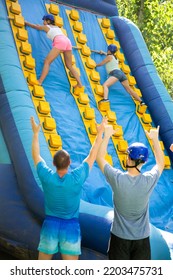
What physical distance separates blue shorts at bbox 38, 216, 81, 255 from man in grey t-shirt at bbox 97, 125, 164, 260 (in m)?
0.25

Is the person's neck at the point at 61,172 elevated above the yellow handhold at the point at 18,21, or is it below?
below

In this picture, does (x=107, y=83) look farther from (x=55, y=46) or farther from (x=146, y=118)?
(x=55, y=46)

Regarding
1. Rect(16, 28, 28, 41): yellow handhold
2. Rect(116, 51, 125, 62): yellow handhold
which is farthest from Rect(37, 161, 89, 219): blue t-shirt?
Rect(116, 51, 125, 62): yellow handhold

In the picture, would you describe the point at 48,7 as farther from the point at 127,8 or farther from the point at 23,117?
the point at 127,8

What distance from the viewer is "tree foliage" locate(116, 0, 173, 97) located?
11.9 m

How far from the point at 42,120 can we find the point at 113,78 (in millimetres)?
1584

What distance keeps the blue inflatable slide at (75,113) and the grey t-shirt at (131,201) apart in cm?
45

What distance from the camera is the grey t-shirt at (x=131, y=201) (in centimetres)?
266

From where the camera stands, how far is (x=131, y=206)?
2.69 metres

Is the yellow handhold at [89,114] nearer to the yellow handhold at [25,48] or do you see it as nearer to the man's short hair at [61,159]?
the yellow handhold at [25,48]

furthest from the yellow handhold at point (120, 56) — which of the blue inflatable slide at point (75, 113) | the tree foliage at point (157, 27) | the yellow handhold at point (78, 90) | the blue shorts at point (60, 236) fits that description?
the tree foliage at point (157, 27)

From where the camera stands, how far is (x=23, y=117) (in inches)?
165

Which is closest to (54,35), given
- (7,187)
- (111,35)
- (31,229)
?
(111,35)

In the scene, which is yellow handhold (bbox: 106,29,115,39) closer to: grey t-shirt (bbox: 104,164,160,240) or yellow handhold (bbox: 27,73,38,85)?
yellow handhold (bbox: 27,73,38,85)
